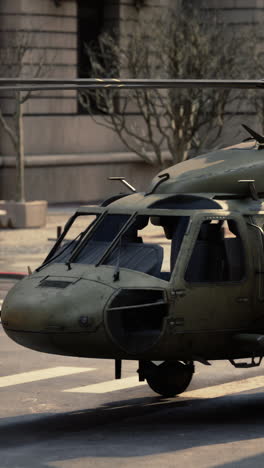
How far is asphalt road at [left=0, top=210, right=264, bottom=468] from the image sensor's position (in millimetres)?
12562

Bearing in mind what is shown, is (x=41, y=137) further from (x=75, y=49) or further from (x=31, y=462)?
(x=31, y=462)

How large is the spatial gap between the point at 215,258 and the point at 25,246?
63.3ft

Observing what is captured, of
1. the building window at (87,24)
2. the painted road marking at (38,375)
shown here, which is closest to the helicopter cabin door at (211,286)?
the painted road marking at (38,375)

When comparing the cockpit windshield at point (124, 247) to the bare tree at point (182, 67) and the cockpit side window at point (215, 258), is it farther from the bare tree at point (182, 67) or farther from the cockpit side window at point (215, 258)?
the bare tree at point (182, 67)

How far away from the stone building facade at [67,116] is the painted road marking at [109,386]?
1169 inches

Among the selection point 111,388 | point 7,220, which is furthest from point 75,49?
point 111,388

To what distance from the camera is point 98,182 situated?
4906cm

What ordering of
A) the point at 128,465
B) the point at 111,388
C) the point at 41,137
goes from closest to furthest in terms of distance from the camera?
the point at 128,465 → the point at 111,388 → the point at 41,137

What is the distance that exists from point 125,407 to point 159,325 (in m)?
1.38

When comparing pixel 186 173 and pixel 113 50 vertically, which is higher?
pixel 186 173

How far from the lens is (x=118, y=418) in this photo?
1445cm

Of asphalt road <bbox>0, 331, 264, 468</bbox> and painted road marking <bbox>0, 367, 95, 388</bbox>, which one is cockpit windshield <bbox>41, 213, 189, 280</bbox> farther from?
painted road marking <bbox>0, 367, 95, 388</bbox>

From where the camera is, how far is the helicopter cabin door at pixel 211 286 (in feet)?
46.3

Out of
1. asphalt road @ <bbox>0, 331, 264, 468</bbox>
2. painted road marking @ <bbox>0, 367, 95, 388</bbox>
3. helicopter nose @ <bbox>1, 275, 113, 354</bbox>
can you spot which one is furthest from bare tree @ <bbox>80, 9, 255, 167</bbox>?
helicopter nose @ <bbox>1, 275, 113, 354</bbox>
